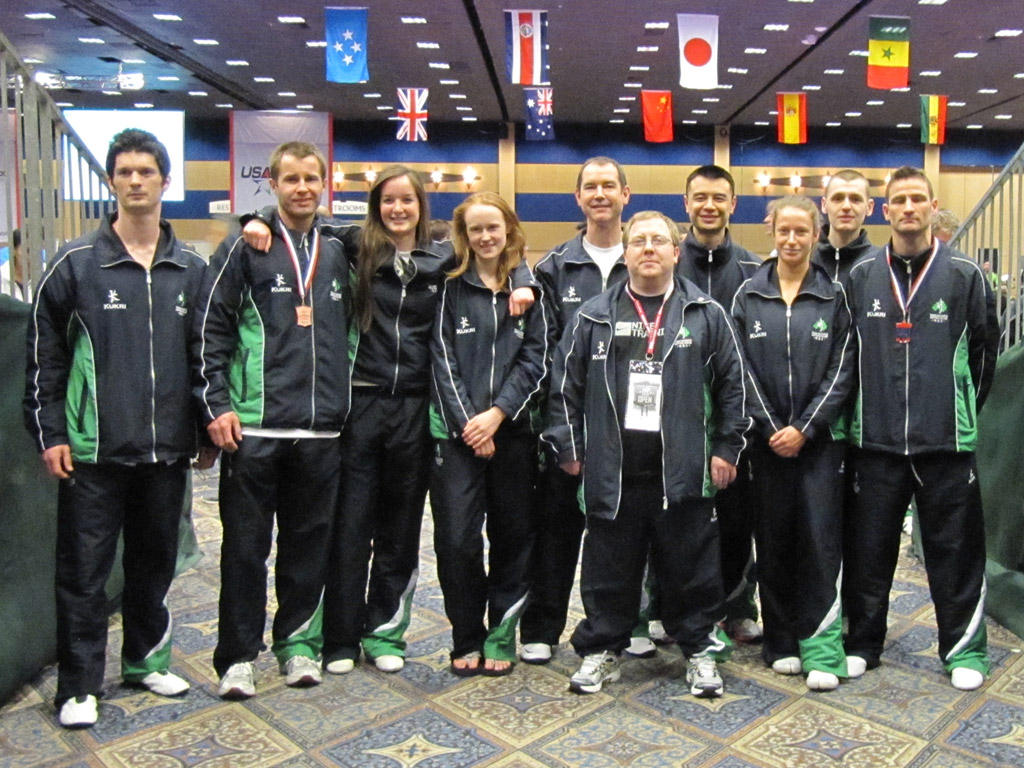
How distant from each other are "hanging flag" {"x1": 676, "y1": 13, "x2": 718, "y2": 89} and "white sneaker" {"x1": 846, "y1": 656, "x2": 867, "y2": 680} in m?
8.41

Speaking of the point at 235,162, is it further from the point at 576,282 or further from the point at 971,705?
the point at 971,705

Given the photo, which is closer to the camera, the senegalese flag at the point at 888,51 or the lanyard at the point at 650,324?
the lanyard at the point at 650,324

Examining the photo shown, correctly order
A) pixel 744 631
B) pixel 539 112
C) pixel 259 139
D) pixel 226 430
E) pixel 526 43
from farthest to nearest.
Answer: pixel 539 112 < pixel 526 43 < pixel 259 139 < pixel 744 631 < pixel 226 430

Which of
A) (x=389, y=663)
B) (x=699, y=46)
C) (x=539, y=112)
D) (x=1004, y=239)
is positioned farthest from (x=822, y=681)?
(x=539, y=112)

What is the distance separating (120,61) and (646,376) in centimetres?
1558

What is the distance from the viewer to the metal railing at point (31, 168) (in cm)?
352

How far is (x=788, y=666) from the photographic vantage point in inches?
135

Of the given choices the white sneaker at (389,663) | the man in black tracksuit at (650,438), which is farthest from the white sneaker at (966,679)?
the white sneaker at (389,663)

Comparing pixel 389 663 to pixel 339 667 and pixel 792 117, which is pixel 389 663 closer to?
pixel 339 667

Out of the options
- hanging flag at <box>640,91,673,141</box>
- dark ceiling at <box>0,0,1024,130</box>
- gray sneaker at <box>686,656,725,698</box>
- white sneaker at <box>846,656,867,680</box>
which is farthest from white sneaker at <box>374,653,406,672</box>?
hanging flag at <box>640,91,673,141</box>

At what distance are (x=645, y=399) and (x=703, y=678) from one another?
95 cm

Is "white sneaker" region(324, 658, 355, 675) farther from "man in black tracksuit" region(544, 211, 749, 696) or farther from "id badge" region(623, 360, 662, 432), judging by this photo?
"id badge" region(623, 360, 662, 432)

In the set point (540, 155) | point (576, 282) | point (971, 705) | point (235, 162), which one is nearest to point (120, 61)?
point (235, 162)

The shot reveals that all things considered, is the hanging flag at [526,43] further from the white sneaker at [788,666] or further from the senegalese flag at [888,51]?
the white sneaker at [788,666]
